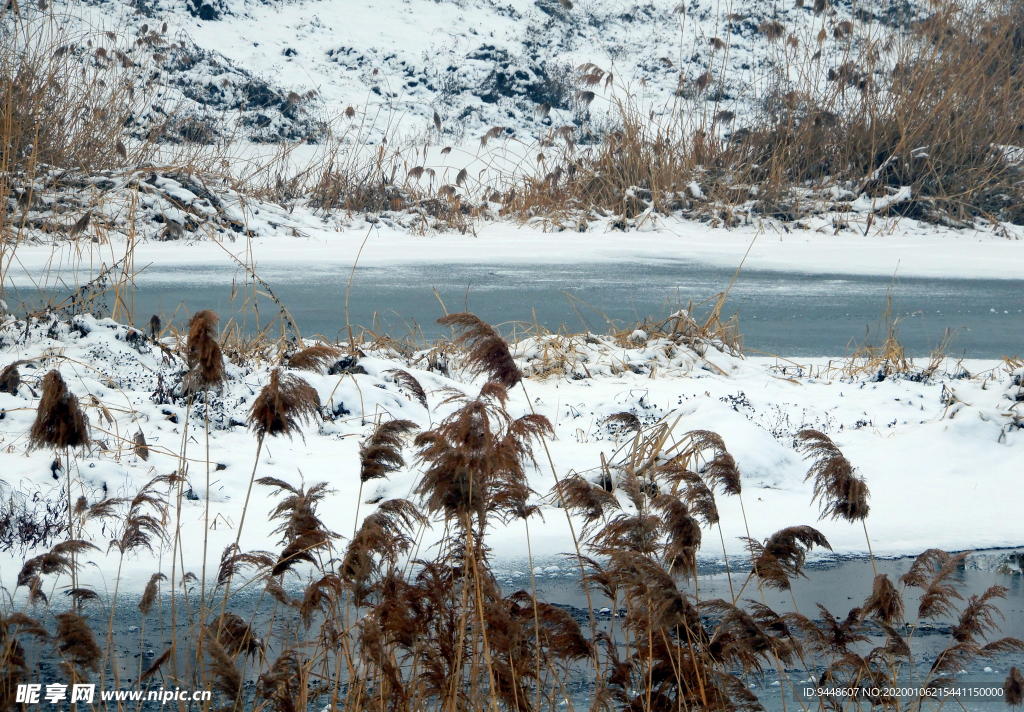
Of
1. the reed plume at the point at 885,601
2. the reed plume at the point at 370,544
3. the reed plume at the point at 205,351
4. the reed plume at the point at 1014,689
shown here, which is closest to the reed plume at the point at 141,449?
the reed plume at the point at 205,351

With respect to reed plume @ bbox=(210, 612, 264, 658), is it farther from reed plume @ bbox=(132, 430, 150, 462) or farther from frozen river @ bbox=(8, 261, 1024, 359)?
frozen river @ bbox=(8, 261, 1024, 359)

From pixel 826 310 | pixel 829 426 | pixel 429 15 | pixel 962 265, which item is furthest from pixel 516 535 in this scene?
pixel 429 15

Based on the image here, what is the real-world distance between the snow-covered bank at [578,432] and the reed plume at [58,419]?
2.57ft

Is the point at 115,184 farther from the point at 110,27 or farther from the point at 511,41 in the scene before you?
the point at 511,41

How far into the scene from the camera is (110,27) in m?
16.5

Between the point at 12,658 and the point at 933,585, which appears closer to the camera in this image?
the point at 12,658

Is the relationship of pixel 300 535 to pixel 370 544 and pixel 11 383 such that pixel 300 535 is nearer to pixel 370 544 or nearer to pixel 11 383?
pixel 370 544

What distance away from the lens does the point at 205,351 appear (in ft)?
5.10

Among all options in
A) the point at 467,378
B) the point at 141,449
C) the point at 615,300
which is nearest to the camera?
the point at 141,449

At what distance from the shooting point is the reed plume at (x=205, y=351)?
1.55 meters

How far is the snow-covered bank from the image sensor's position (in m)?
2.77

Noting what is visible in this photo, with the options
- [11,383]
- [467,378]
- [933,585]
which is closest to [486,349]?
[933,585]

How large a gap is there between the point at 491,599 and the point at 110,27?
18.0 metres

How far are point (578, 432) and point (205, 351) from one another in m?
2.21
